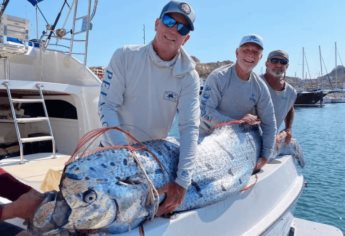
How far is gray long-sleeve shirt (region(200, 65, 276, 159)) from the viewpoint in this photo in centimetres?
341

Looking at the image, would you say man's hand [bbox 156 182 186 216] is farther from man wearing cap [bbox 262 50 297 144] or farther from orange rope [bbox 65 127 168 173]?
man wearing cap [bbox 262 50 297 144]

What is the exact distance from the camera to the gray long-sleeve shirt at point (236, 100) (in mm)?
3408

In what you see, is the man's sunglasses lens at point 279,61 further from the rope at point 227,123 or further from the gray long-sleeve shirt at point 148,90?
the gray long-sleeve shirt at point 148,90

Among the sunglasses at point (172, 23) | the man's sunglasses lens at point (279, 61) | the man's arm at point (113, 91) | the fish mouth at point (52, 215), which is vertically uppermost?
the sunglasses at point (172, 23)

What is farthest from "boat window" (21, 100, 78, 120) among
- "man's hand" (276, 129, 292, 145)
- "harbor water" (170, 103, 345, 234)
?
"man's hand" (276, 129, 292, 145)

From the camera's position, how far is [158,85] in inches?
93.4

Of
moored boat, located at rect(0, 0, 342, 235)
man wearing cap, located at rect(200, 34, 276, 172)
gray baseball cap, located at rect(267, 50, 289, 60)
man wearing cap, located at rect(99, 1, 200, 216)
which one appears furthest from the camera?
gray baseball cap, located at rect(267, 50, 289, 60)

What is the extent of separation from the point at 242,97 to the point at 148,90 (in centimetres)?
132

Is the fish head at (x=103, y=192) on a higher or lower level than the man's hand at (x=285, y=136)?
higher

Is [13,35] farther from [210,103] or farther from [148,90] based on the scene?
[148,90]

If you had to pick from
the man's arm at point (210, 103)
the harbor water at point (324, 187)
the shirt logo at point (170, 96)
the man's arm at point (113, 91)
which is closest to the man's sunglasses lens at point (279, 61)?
the man's arm at point (210, 103)

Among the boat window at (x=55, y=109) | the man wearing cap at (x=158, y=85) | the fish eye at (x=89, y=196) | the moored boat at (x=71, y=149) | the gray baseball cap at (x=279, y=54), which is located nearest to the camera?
the fish eye at (x=89, y=196)

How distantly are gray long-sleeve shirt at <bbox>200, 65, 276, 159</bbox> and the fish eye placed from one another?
1.81 m

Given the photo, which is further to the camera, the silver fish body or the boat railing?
the boat railing
